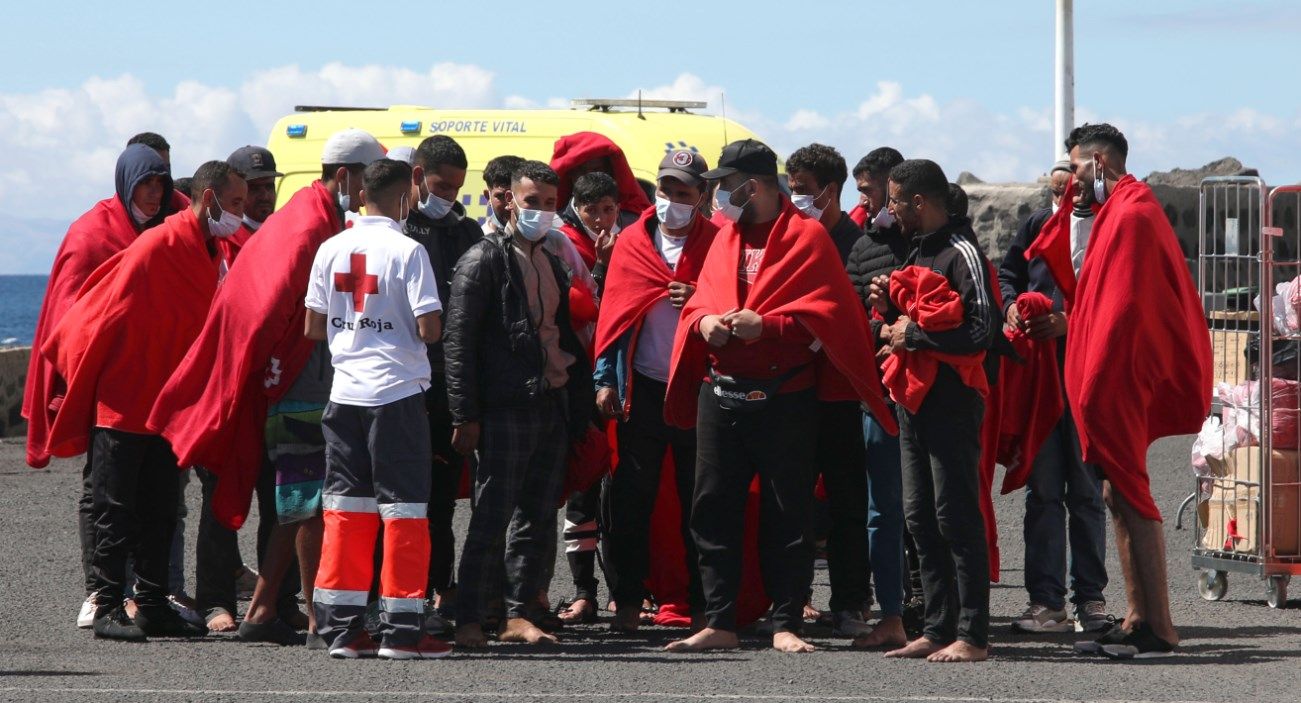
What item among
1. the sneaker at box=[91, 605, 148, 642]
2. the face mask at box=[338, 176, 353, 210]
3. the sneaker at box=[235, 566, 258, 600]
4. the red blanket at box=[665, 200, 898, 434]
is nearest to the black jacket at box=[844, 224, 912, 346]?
the red blanket at box=[665, 200, 898, 434]

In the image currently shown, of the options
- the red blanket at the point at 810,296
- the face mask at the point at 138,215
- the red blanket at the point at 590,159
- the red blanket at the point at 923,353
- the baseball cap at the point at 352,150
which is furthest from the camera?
the red blanket at the point at 590,159

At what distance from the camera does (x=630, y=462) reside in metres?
7.80

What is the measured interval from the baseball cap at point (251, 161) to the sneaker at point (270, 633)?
1981mm

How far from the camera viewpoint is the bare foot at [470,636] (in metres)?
7.29

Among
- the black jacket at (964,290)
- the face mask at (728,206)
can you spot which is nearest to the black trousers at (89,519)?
A: the face mask at (728,206)

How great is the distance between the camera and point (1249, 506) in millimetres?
8500

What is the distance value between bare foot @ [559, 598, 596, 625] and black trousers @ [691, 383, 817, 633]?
101 cm

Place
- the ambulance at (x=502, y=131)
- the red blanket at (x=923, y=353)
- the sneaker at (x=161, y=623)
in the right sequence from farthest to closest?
the ambulance at (x=502, y=131) → the sneaker at (x=161, y=623) → the red blanket at (x=923, y=353)

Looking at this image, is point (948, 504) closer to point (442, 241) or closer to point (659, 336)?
point (659, 336)

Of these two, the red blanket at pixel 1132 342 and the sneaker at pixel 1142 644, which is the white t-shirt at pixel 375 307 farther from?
the sneaker at pixel 1142 644

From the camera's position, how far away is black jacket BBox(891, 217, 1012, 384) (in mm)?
6723

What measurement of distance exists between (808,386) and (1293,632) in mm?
2357

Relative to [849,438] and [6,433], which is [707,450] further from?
[6,433]

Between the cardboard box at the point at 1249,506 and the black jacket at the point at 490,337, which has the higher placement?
the black jacket at the point at 490,337
